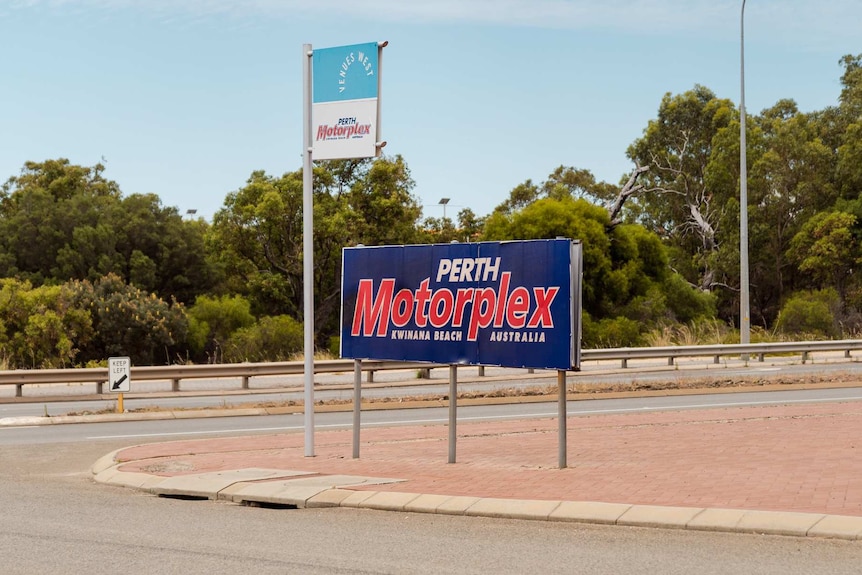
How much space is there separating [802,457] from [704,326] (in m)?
30.8

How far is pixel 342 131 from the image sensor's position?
13.2 m

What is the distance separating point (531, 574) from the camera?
721 centimetres

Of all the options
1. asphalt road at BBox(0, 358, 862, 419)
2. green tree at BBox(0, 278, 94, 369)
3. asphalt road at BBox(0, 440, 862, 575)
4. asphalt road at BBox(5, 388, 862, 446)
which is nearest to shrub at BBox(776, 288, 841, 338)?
asphalt road at BBox(0, 358, 862, 419)

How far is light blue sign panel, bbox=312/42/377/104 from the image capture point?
13.0 metres

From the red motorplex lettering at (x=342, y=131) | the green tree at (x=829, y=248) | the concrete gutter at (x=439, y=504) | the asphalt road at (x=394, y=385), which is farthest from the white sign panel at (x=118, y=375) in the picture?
the green tree at (x=829, y=248)

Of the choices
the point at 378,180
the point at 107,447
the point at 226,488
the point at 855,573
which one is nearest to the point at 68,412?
the point at 107,447

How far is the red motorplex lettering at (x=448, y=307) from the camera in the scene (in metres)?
12.1

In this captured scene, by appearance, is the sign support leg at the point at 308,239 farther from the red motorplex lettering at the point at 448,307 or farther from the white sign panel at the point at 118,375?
the white sign panel at the point at 118,375

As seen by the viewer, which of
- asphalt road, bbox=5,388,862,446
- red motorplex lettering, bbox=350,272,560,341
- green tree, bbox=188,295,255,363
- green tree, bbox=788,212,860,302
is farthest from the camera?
green tree, bbox=788,212,860,302

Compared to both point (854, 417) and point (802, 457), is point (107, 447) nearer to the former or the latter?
point (802, 457)

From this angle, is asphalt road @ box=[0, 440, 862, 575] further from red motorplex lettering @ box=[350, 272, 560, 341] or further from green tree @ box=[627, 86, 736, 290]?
green tree @ box=[627, 86, 736, 290]

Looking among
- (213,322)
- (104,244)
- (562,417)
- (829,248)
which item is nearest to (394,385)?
(562,417)

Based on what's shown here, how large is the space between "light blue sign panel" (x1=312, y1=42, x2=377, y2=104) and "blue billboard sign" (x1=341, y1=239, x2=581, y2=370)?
76.2 inches

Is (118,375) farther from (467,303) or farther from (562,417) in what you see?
(562,417)
